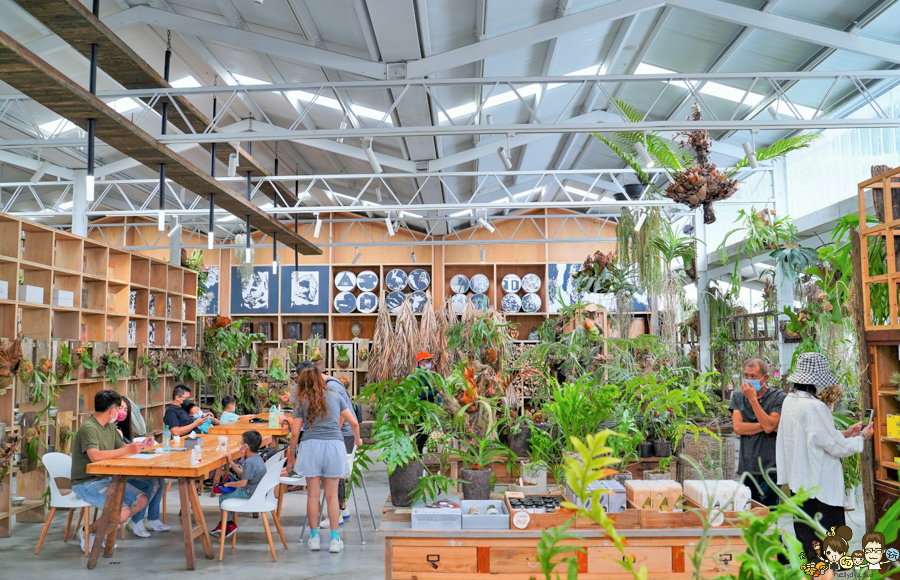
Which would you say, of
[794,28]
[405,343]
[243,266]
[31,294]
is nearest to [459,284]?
[405,343]

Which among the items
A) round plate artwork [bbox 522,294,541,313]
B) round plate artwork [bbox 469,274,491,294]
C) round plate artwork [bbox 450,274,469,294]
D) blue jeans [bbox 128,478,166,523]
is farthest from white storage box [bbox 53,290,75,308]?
round plate artwork [bbox 522,294,541,313]

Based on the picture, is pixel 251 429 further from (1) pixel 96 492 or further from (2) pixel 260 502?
(2) pixel 260 502

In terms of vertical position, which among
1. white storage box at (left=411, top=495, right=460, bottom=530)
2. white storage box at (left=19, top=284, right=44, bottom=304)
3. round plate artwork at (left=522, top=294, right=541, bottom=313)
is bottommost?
white storage box at (left=411, top=495, right=460, bottom=530)

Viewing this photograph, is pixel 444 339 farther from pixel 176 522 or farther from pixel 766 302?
pixel 176 522

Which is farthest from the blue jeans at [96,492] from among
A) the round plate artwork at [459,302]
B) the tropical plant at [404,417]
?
the round plate artwork at [459,302]

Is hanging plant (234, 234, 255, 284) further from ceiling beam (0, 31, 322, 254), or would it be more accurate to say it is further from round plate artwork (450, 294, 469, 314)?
ceiling beam (0, 31, 322, 254)

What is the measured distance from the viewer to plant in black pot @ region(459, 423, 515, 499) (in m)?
3.59

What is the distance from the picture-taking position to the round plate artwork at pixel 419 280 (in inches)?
573

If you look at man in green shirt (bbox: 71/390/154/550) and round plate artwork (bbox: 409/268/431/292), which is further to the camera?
round plate artwork (bbox: 409/268/431/292)

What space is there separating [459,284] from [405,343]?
8.37 feet

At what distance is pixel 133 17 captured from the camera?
652 cm

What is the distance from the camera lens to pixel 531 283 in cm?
1460

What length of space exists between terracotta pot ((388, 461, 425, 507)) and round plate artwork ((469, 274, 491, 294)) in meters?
11.0

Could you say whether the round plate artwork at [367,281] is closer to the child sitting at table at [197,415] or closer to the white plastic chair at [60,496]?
the child sitting at table at [197,415]
